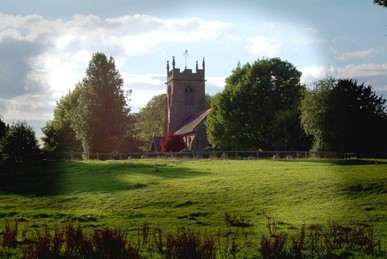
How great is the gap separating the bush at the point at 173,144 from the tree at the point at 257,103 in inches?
1068

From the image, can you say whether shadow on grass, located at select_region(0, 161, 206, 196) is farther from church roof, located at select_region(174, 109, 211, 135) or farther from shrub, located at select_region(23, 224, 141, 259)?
church roof, located at select_region(174, 109, 211, 135)

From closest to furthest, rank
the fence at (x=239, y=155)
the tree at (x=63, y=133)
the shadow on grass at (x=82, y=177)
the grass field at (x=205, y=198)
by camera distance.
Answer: the grass field at (x=205, y=198), the shadow on grass at (x=82, y=177), the fence at (x=239, y=155), the tree at (x=63, y=133)

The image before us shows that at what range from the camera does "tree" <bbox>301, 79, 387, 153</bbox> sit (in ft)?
214

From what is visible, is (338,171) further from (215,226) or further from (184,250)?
(184,250)

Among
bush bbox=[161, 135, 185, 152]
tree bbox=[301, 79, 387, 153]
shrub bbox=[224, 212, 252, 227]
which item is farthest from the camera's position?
bush bbox=[161, 135, 185, 152]

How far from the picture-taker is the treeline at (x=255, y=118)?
6644 cm

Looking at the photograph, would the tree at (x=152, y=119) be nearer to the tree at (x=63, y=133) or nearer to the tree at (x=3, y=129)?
the tree at (x=63, y=133)

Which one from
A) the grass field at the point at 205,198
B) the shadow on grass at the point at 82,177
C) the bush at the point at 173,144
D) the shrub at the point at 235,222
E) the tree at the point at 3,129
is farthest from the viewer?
the bush at the point at 173,144

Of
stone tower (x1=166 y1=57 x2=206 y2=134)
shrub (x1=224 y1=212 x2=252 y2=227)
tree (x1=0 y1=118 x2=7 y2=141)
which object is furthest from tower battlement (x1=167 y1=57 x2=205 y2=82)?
shrub (x1=224 y1=212 x2=252 y2=227)

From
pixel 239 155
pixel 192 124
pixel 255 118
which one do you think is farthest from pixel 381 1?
pixel 192 124

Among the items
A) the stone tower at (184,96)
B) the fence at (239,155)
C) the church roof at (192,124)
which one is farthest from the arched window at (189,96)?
the fence at (239,155)

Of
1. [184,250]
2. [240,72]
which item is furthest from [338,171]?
[240,72]

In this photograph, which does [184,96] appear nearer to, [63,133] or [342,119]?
[63,133]

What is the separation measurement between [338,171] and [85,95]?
61.5 m
